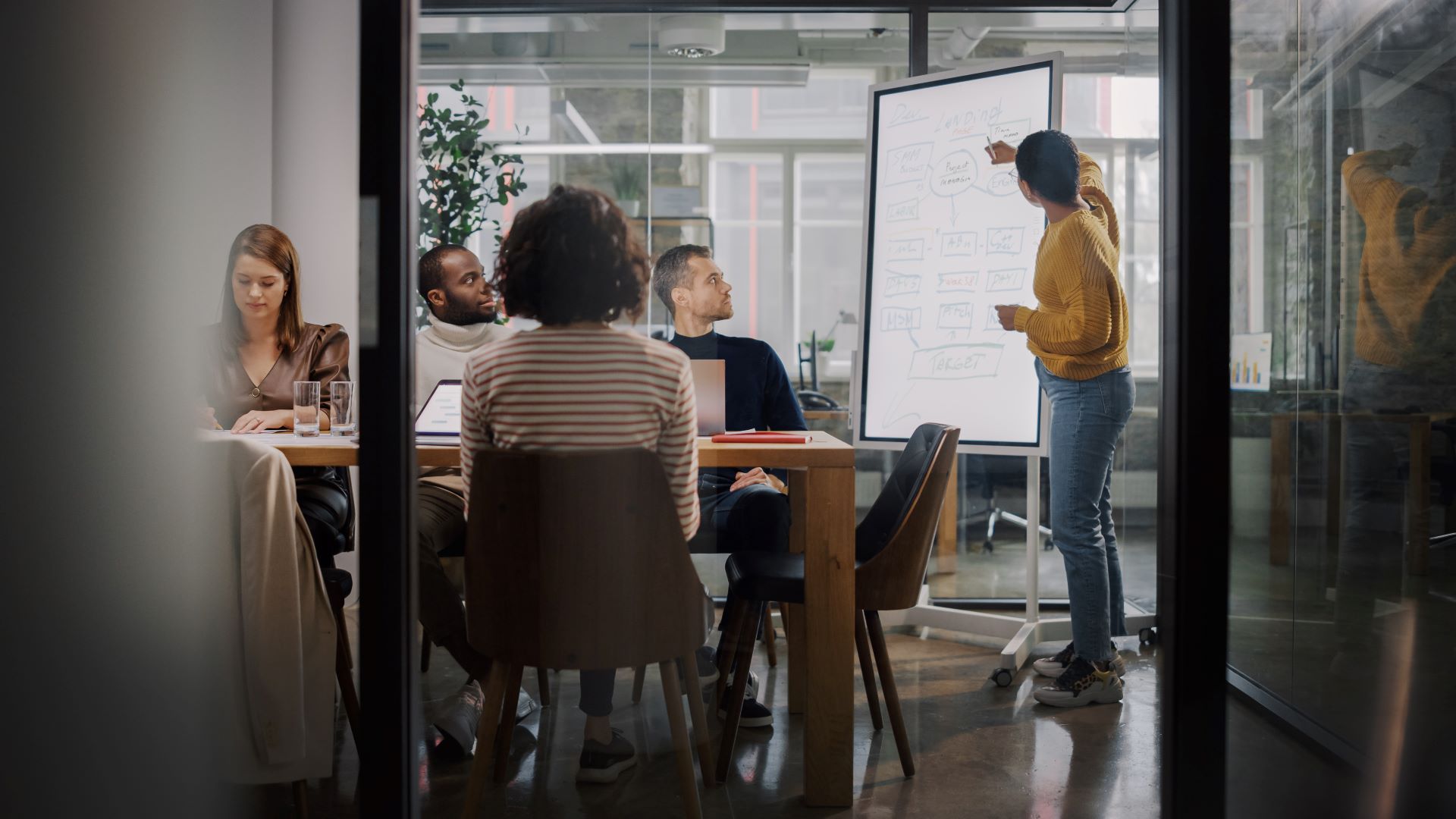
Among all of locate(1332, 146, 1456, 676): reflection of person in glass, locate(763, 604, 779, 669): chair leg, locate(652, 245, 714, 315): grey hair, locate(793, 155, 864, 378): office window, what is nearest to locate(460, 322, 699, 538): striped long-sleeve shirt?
locate(652, 245, 714, 315): grey hair

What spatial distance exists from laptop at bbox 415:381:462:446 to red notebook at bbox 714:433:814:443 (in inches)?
19.7

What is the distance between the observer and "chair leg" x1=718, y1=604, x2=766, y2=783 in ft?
6.23

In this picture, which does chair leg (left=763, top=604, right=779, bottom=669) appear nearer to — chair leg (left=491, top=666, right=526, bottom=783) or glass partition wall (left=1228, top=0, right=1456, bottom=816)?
chair leg (left=491, top=666, right=526, bottom=783)

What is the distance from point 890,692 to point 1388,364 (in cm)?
134

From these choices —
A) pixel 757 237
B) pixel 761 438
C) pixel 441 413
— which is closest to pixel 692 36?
pixel 757 237

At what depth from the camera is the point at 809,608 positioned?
2145 millimetres

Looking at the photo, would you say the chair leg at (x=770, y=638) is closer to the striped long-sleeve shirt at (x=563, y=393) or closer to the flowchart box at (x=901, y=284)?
the striped long-sleeve shirt at (x=563, y=393)

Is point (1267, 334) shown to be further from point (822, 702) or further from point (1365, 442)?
point (822, 702)

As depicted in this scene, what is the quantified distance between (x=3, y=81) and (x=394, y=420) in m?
0.80

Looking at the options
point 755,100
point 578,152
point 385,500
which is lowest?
point 385,500

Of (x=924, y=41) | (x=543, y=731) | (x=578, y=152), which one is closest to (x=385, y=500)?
(x=543, y=731)

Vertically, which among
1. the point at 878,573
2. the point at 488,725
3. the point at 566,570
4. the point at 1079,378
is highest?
the point at 1079,378

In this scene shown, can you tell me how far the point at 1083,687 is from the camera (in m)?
2.89

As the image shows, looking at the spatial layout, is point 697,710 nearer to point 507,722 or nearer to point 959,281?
point 507,722
